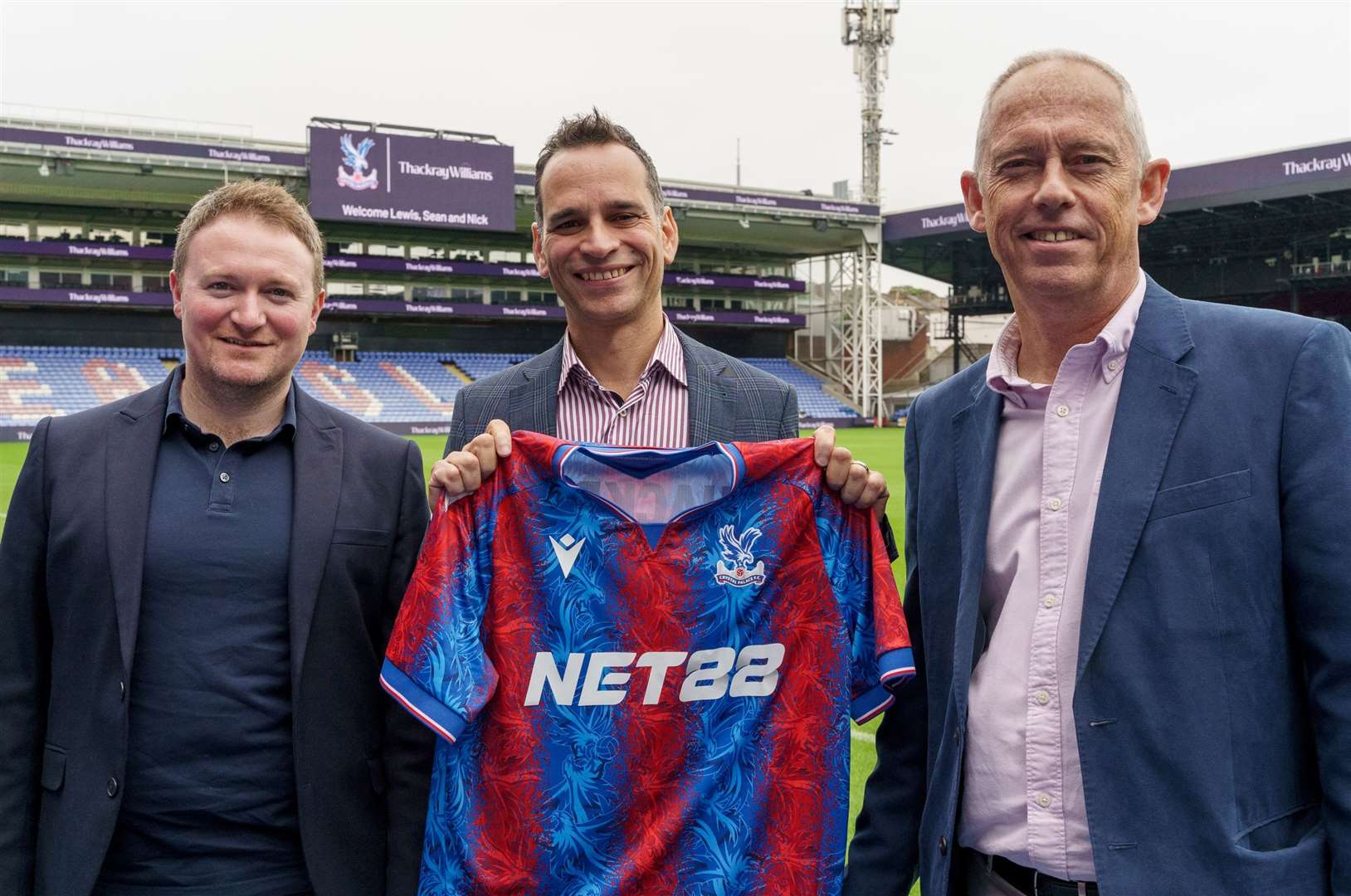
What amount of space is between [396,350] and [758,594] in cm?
3782

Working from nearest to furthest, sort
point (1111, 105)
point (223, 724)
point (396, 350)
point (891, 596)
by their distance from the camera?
point (1111, 105), point (223, 724), point (891, 596), point (396, 350)

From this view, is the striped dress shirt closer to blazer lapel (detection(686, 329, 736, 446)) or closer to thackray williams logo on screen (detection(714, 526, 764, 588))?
blazer lapel (detection(686, 329, 736, 446))

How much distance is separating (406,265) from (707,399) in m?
35.9

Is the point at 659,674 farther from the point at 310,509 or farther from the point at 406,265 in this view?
the point at 406,265

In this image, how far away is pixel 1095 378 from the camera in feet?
6.73

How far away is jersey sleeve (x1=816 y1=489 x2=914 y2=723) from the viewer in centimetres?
233

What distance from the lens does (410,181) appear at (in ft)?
110

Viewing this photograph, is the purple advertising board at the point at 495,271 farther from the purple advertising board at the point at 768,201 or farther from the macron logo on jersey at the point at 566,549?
the macron logo on jersey at the point at 566,549

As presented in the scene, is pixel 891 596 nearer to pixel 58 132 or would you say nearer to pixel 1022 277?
pixel 1022 277

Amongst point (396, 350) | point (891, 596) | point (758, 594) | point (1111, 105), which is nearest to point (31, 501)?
point (758, 594)

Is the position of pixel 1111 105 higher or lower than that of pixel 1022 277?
higher

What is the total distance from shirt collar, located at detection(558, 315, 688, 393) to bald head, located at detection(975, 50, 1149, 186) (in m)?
0.96


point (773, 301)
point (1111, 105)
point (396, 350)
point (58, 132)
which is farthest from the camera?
point (773, 301)

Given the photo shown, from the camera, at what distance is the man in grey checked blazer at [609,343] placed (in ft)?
7.89
